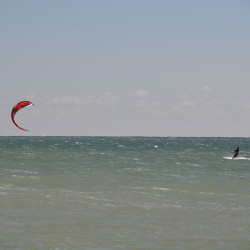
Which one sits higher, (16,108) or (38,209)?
(16,108)

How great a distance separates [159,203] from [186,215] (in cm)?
249

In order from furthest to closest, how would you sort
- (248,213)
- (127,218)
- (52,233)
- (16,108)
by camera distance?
(16,108) → (248,213) → (127,218) → (52,233)

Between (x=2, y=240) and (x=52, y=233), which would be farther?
(x=52, y=233)

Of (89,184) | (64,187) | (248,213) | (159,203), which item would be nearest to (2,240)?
(159,203)

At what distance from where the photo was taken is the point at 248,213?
1802 centimetres

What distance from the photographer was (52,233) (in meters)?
14.5

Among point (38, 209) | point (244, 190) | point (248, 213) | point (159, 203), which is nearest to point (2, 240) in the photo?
point (38, 209)

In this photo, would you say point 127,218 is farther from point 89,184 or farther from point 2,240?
point 89,184

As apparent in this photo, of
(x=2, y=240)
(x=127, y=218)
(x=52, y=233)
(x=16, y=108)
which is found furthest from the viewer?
(x=16, y=108)

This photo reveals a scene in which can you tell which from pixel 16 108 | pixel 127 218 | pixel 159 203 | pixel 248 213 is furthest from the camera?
pixel 16 108

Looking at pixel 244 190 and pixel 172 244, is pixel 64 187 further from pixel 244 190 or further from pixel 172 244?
pixel 172 244

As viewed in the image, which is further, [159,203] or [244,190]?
[244,190]

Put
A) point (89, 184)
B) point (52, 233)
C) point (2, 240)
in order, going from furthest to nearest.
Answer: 1. point (89, 184)
2. point (52, 233)
3. point (2, 240)

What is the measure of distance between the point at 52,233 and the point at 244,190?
13.5 m
